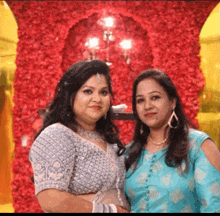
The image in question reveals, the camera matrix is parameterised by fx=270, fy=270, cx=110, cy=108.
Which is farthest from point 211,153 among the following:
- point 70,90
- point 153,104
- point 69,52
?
point 69,52

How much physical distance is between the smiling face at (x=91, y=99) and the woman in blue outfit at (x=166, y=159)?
0.27 metres

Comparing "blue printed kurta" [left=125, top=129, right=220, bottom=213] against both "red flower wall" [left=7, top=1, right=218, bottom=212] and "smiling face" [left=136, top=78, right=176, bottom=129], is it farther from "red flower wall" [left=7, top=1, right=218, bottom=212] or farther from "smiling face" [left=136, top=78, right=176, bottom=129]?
"red flower wall" [left=7, top=1, right=218, bottom=212]

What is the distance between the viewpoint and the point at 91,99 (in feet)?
5.69

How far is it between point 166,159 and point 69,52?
3.03 metres

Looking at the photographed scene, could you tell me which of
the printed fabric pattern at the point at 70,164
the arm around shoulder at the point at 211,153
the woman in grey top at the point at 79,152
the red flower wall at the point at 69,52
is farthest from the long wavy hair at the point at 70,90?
the red flower wall at the point at 69,52

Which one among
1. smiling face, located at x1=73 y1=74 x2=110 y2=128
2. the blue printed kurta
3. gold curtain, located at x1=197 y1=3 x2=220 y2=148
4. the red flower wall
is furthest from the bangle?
the red flower wall

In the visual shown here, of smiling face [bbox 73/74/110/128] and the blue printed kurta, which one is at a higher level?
smiling face [bbox 73/74/110/128]

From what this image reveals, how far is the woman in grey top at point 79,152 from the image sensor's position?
146cm

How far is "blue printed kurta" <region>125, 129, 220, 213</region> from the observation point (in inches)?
60.5

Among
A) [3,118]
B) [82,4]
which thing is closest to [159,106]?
[3,118]

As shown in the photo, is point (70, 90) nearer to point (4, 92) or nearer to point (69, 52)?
point (4, 92)

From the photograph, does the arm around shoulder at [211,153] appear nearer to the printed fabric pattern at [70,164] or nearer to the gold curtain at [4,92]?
the printed fabric pattern at [70,164]

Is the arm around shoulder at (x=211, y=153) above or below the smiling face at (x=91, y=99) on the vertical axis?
below

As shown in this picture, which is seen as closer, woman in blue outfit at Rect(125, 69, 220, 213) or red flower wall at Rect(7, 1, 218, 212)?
woman in blue outfit at Rect(125, 69, 220, 213)
